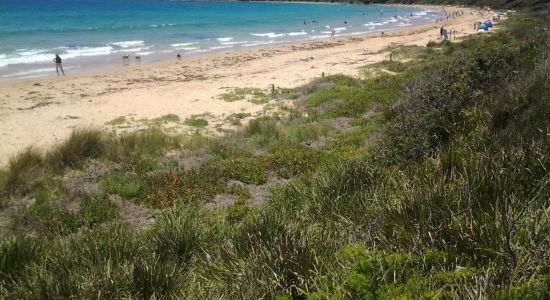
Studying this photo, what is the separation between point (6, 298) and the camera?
13.9 ft

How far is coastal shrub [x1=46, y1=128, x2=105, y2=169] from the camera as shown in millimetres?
10867

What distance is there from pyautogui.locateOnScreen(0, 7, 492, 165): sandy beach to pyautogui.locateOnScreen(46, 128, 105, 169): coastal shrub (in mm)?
2607

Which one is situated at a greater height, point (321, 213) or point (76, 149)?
point (76, 149)

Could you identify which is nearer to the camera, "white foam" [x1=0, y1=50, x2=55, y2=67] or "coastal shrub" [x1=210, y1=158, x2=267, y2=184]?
"coastal shrub" [x1=210, y1=158, x2=267, y2=184]

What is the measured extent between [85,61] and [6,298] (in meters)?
30.9

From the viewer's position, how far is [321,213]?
5.77 metres

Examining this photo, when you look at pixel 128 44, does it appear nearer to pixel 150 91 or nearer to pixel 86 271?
pixel 150 91

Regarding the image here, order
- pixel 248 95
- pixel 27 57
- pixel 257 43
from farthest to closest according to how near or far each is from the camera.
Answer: pixel 257 43, pixel 27 57, pixel 248 95

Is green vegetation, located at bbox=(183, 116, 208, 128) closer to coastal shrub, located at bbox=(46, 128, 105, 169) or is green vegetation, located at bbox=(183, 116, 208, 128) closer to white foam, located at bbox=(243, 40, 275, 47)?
coastal shrub, located at bbox=(46, 128, 105, 169)

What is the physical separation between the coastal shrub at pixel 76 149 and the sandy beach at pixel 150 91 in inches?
103

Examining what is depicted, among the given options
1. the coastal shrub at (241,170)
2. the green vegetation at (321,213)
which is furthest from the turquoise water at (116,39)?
the green vegetation at (321,213)

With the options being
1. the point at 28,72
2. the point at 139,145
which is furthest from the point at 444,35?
the point at 139,145

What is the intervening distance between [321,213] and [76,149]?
8.09 metres

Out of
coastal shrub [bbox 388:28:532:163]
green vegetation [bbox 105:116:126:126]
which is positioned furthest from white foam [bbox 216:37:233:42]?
coastal shrub [bbox 388:28:532:163]
